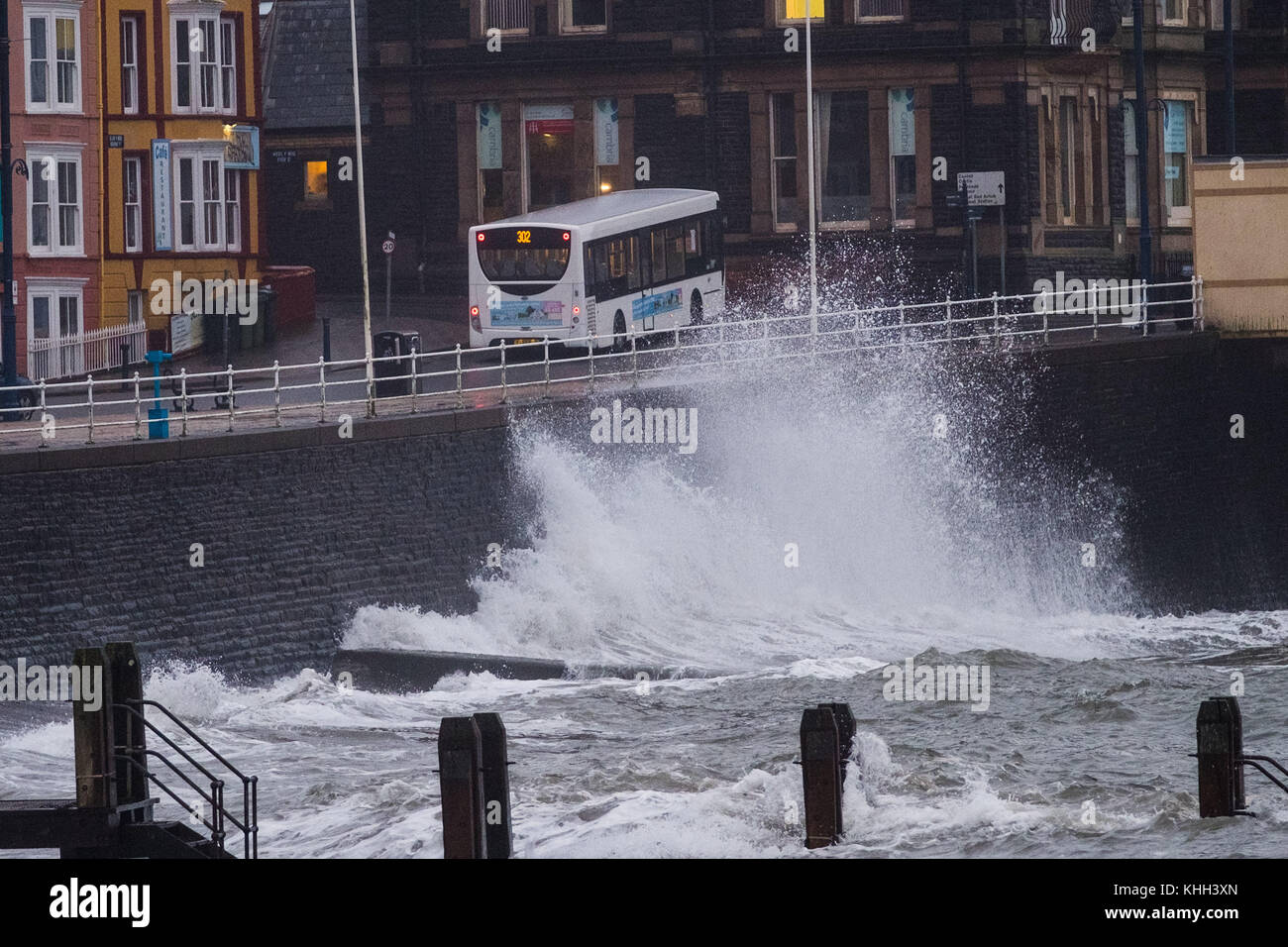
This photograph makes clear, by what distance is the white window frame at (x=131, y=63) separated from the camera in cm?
4609

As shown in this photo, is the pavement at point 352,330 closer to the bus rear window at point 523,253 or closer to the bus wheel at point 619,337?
the bus rear window at point 523,253

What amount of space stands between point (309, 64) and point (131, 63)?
583 inches

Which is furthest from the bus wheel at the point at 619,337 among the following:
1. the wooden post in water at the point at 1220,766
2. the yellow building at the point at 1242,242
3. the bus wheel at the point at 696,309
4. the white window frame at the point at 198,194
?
the wooden post in water at the point at 1220,766

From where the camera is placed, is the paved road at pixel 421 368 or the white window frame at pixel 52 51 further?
the white window frame at pixel 52 51

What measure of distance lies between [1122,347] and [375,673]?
52.8ft

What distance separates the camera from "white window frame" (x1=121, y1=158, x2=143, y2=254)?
46.2m

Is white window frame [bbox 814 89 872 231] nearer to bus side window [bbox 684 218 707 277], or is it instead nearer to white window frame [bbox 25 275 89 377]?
bus side window [bbox 684 218 707 277]

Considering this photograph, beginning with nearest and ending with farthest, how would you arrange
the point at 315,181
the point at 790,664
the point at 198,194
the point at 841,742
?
1. the point at 841,742
2. the point at 790,664
3. the point at 198,194
4. the point at 315,181

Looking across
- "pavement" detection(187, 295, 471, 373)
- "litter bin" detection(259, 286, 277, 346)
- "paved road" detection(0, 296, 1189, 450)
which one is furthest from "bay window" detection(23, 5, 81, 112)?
"paved road" detection(0, 296, 1189, 450)

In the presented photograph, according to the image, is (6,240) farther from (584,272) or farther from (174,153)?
(174,153)

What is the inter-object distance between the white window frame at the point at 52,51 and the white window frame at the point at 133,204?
1650 mm

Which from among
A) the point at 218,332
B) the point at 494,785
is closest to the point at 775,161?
the point at 218,332

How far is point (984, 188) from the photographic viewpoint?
47219 mm
